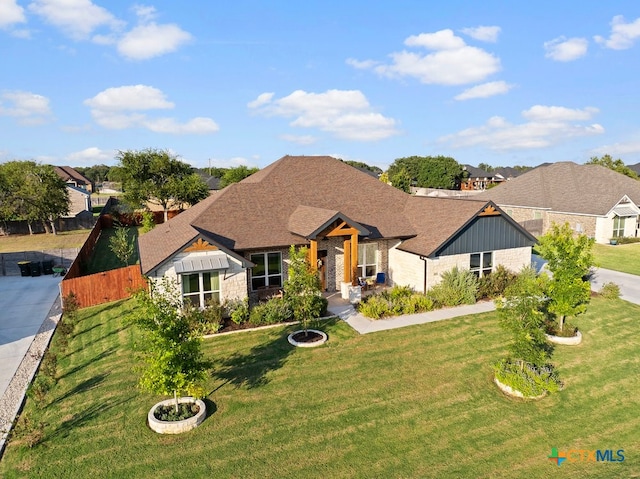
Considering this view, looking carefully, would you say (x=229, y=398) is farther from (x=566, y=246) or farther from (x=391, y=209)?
(x=391, y=209)

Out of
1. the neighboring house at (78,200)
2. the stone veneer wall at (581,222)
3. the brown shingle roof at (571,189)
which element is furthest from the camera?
the neighboring house at (78,200)

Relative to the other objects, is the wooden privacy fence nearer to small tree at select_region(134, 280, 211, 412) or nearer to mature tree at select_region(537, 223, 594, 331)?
small tree at select_region(134, 280, 211, 412)

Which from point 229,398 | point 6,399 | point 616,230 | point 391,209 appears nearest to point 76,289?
point 6,399

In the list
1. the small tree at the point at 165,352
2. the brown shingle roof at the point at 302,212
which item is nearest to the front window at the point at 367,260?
the brown shingle roof at the point at 302,212

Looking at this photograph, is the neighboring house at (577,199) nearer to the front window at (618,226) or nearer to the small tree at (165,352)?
the front window at (618,226)

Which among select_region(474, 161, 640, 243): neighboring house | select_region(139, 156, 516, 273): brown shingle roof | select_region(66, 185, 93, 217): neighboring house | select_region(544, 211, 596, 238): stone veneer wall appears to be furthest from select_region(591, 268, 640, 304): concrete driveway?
select_region(66, 185, 93, 217): neighboring house

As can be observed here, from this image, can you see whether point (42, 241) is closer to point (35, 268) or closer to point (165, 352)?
point (35, 268)
